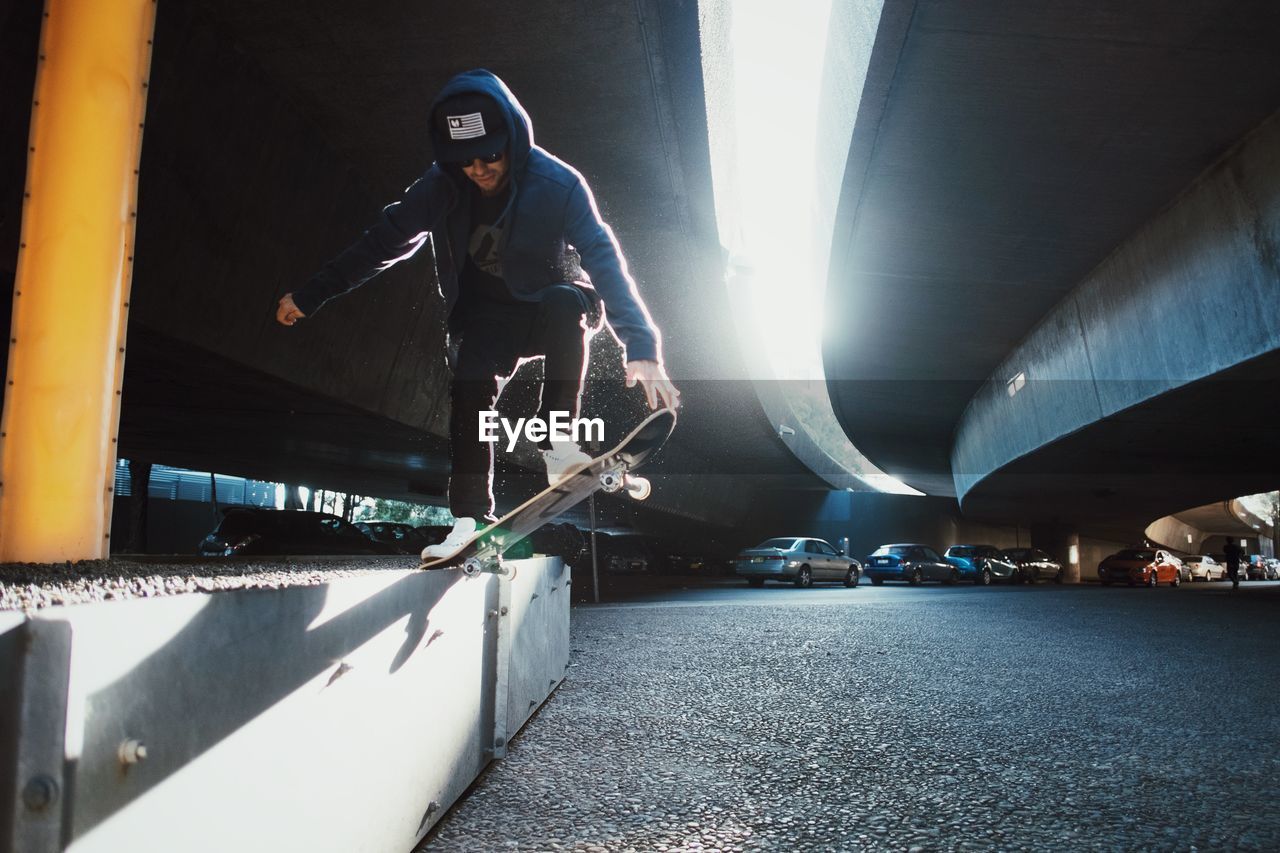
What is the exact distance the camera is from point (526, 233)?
5.08 metres

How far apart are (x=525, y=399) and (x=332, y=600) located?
41.5ft

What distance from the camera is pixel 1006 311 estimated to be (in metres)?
16.7

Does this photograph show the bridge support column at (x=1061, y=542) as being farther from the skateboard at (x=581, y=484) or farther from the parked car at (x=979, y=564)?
the skateboard at (x=581, y=484)

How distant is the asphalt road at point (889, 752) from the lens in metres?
3.15

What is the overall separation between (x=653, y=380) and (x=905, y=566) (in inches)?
1141

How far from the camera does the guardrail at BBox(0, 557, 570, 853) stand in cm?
125

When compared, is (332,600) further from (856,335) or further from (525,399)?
(856,335)

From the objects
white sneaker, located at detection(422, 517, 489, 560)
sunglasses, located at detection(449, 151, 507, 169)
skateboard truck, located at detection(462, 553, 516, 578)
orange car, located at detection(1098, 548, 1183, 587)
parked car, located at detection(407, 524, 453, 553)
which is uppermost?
sunglasses, located at detection(449, 151, 507, 169)

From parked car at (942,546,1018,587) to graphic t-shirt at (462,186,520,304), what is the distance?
105 feet

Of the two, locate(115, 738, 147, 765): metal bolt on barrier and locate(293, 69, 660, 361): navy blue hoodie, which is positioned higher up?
locate(293, 69, 660, 361): navy blue hoodie

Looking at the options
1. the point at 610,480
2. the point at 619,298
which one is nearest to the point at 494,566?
the point at 610,480

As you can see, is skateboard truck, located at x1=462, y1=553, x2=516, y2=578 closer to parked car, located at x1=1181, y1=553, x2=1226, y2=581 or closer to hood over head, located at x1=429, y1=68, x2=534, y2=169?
hood over head, located at x1=429, y1=68, x2=534, y2=169

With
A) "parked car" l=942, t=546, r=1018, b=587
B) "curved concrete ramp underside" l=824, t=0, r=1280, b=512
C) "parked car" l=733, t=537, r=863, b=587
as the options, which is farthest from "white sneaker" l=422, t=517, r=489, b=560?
"parked car" l=942, t=546, r=1018, b=587

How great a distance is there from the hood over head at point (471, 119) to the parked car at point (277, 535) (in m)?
11.6
